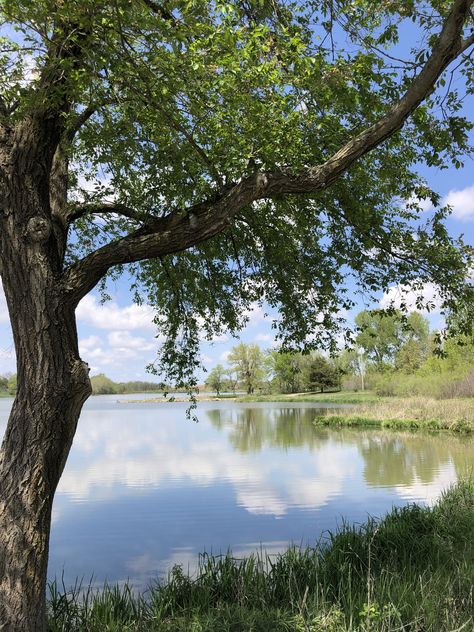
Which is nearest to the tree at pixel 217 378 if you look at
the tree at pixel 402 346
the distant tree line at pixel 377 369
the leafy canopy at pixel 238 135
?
the distant tree line at pixel 377 369

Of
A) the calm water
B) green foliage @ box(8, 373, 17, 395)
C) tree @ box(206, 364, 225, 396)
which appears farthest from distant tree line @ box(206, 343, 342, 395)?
the calm water

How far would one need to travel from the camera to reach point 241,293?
9094 millimetres

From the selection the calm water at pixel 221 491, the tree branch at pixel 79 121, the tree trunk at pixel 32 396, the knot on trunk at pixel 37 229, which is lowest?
the calm water at pixel 221 491

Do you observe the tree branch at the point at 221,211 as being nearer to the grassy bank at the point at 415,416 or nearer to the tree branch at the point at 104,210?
the tree branch at the point at 104,210

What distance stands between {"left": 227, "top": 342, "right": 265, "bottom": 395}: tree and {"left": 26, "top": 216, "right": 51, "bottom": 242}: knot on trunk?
89423mm

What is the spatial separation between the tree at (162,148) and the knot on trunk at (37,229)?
0.6 inches

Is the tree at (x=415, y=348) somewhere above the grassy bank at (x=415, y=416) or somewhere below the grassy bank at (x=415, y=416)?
above

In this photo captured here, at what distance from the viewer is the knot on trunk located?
477 centimetres

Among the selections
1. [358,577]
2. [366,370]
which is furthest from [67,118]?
[366,370]

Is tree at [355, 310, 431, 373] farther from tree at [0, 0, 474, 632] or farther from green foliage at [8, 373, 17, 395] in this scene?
tree at [0, 0, 474, 632]

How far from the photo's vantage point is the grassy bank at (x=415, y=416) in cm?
2992

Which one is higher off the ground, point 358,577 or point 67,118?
point 67,118

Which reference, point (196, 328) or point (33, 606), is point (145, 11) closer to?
point (33, 606)

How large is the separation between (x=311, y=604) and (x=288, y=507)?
9.01m
